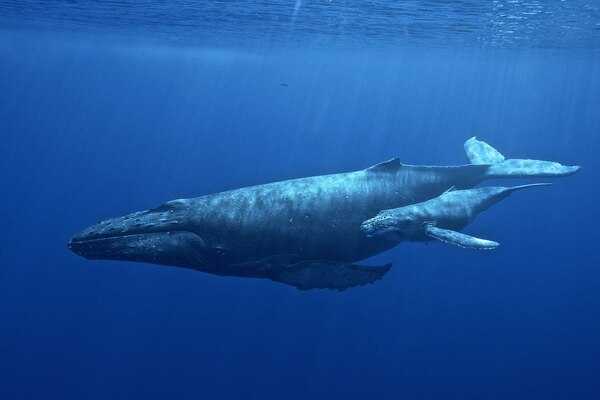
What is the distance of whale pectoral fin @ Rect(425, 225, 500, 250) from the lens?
8.63 metres

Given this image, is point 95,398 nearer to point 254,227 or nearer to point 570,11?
point 254,227

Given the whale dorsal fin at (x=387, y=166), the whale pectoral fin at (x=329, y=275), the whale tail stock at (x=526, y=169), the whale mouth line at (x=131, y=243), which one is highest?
the whale dorsal fin at (x=387, y=166)

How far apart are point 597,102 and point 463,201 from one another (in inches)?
4076

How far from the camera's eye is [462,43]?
3478cm

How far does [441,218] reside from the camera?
33.1ft

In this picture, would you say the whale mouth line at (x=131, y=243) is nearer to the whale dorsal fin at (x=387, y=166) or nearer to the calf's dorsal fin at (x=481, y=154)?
the whale dorsal fin at (x=387, y=166)

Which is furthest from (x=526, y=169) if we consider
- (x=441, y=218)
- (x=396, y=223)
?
(x=396, y=223)

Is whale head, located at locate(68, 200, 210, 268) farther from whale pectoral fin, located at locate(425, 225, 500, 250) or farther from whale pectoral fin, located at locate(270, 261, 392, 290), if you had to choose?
whale pectoral fin, located at locate(425, 225, 500, 250)

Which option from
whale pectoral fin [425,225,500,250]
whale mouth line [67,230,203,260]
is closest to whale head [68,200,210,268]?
whale mouth line [67,230,203,260]

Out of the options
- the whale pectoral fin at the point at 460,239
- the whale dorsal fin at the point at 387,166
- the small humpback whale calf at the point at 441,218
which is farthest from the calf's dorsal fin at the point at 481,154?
the whale pectoral fin at the point at 460,239

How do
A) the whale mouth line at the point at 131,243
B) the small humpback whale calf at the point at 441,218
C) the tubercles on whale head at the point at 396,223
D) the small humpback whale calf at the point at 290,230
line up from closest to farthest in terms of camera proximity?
the whale mouth line at the point at 131,243
the small humpback whale calf at the point at 290,230
the small humpback whale calf at the point at 441,218
the tubercles on whale head at the point at 396,223

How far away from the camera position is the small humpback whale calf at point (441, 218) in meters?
9.06

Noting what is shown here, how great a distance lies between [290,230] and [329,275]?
1229 millimetres

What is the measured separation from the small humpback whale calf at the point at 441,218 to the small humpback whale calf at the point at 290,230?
0.02m
